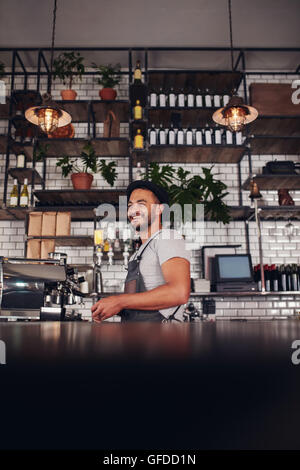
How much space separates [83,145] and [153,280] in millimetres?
3044

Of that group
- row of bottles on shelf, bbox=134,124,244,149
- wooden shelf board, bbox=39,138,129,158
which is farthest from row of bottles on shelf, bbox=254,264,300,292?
wooden shelf board, bbox=39,138,129,158

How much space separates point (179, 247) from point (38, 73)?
4.04m

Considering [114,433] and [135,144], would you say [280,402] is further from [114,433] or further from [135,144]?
[135,144]

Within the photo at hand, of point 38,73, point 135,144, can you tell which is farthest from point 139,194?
point 38,73

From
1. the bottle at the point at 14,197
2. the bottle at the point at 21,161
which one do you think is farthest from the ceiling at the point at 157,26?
the bottle at the point at 14,197

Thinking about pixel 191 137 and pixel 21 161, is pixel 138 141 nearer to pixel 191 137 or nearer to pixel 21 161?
pixel 191 137

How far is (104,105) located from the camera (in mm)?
4742

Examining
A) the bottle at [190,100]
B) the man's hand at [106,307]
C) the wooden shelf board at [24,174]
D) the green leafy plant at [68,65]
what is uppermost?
the green leafy plant at [68,65]

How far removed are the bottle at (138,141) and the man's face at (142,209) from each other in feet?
6.91

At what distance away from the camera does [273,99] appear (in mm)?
4867

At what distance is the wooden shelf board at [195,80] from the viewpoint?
15.8ft

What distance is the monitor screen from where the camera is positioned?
4219 millimetres

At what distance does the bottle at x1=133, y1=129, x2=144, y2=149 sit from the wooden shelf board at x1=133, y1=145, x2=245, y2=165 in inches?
2.9

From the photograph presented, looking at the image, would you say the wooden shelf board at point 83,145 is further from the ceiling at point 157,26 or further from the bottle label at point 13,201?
the ceiling at point 157,26
